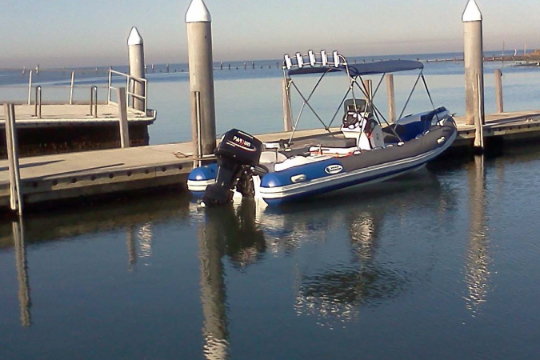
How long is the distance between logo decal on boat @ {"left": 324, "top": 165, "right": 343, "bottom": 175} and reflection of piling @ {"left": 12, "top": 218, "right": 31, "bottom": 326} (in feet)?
14.1

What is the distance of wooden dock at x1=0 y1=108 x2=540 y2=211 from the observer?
10.6m

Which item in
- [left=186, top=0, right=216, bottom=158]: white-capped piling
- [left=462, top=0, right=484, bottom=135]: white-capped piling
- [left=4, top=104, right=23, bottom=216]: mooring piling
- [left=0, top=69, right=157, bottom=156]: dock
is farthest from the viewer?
[left=0, top=69, right=157, bottom=156]: dock

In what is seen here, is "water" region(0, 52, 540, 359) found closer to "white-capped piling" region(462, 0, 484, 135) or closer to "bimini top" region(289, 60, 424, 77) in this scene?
"bimini top" region(289, 60, 424, 77)

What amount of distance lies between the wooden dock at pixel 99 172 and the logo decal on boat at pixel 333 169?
7.50ft

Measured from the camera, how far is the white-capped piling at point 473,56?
15.0 meters

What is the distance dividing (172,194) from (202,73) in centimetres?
201

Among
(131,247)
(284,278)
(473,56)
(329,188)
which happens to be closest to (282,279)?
(284,278)

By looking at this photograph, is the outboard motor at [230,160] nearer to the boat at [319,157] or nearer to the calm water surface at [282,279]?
the boat at [319,157]

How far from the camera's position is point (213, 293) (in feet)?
25.5

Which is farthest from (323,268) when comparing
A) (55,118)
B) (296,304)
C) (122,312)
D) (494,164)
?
(55,118)

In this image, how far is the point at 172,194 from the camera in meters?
12.0

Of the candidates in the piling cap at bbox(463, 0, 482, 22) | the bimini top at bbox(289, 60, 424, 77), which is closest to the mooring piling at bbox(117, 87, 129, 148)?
the bimini top at bbox(289, 60, 424, 77)

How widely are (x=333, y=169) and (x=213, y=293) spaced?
3782 mm

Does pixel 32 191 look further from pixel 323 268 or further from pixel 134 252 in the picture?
pixel 323 268
